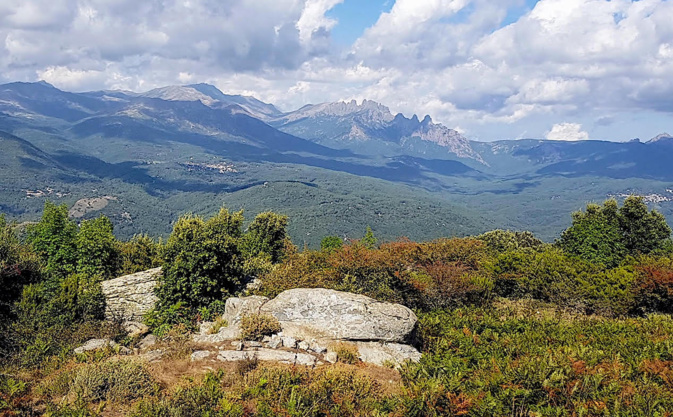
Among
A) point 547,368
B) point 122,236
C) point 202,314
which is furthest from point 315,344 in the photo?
point 122,236

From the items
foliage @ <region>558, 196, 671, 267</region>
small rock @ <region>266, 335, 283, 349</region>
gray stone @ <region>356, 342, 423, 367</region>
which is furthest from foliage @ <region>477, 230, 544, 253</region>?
small rock @ <region>266, 335, 283, 349</region>

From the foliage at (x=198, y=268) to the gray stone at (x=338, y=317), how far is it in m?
5.20

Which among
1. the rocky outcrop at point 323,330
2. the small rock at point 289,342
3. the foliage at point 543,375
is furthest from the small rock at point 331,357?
the foliage at point 543,375

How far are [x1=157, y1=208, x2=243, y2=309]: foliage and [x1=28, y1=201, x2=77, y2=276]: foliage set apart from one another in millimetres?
8877

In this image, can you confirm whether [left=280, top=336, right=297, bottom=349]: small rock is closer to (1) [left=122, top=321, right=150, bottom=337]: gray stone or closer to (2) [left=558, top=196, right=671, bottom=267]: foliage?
(1) [left=122, top=321, right=150, bottom=337]: gray stone

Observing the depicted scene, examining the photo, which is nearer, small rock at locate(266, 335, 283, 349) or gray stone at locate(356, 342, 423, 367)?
gray stone at locate(356, 342, 423, 367)

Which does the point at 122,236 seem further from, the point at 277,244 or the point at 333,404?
the point at 333,404

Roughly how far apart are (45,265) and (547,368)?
84.9 ft

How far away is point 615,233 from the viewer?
39.9m

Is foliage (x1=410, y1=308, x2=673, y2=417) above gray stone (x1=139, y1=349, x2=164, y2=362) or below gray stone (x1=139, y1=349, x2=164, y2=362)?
above

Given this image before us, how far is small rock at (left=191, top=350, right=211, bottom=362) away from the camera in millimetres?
10664

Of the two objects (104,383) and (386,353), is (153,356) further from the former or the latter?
(386,353)

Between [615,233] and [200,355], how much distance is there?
43105 mm

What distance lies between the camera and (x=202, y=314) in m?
17.7
